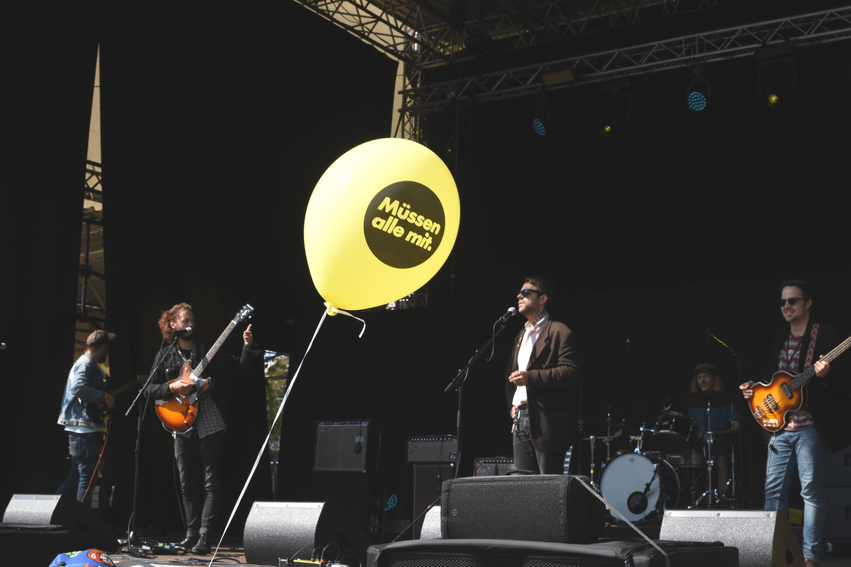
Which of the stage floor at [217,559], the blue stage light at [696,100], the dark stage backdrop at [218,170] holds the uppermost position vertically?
the blue stage light at [696,100]

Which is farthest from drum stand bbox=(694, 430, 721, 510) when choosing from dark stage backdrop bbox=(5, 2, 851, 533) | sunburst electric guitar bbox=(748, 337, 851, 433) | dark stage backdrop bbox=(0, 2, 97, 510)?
dark stage backdrop bbox=(0, 2, 97, 510)

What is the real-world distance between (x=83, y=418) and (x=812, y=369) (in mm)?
4342

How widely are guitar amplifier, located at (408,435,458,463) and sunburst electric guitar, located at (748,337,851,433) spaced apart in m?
2.81

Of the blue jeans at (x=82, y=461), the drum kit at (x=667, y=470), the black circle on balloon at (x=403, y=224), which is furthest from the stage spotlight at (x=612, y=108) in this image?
the black circle on balloon at (x=403, y=224)

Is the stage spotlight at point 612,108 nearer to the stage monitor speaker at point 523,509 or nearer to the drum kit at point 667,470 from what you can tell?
the drum kit at point 667,470

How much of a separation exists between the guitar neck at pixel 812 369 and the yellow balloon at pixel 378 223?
195 cm

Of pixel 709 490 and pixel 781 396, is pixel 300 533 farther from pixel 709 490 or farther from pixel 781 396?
pixel 709 490

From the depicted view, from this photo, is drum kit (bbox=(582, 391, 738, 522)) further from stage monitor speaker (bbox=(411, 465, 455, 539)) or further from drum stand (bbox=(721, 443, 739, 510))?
stage monitor speaker (bbox=(411, 465, 455, 539))

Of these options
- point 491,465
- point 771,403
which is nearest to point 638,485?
point 491,465

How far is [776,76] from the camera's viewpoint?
7719 millimetres

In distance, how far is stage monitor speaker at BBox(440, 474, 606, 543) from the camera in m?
1.86

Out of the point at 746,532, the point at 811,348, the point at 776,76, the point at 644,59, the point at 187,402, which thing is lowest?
the point at 746,532

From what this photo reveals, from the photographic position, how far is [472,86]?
9.67 metres

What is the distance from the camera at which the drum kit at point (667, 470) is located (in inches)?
248
